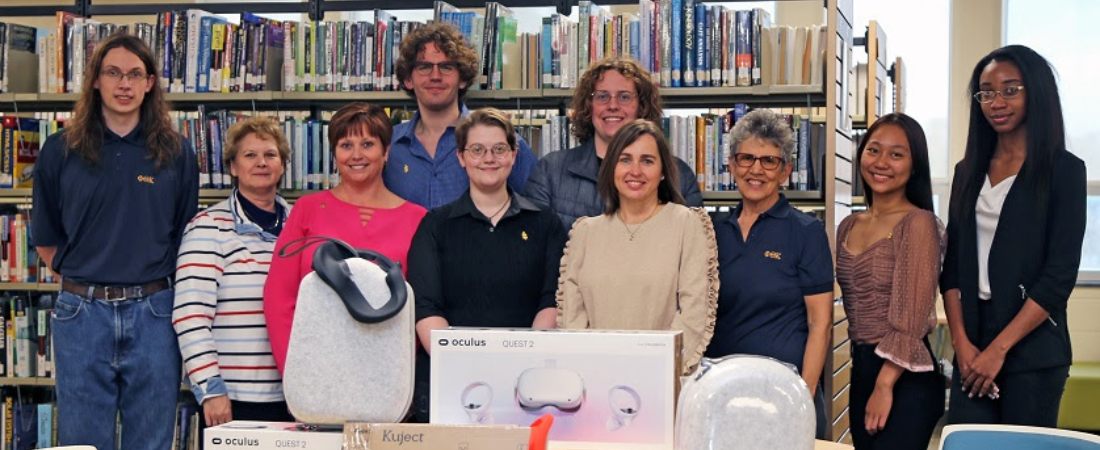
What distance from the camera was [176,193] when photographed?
3689 mm

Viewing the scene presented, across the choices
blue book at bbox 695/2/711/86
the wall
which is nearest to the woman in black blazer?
blue book at bbox 695/2/711/86

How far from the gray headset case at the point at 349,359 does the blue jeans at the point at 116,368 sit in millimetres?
1671

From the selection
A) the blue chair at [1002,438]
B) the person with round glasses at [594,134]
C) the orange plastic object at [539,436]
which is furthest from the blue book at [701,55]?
the orange plastic object at [539,436]

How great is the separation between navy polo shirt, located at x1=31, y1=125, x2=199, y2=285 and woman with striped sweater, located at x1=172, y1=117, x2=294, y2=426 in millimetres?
110

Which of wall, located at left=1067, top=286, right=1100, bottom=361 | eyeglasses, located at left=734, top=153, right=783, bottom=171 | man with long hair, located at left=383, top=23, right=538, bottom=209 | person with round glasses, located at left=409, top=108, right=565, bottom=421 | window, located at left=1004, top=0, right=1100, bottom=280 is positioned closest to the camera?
person with round glasses, located at left=409, top=108, right=565, bottom=421

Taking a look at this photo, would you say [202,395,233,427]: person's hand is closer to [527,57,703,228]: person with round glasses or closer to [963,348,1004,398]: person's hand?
[527,57,703,228]: person with round glasses

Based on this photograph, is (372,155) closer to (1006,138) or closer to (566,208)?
(566,208)

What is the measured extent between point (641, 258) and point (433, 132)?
3.48 ft

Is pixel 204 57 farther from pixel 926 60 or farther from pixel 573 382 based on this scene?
pixel 926 60

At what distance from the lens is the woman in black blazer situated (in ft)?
10.8

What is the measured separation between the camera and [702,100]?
459cm

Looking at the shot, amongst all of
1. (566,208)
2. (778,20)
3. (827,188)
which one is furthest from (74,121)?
(778,20)

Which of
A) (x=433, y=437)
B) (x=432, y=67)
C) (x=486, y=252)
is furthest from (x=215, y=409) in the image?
(x=433, y=437)

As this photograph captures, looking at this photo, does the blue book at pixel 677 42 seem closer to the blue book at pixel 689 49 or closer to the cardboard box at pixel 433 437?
the blue book at pixel 689 49
